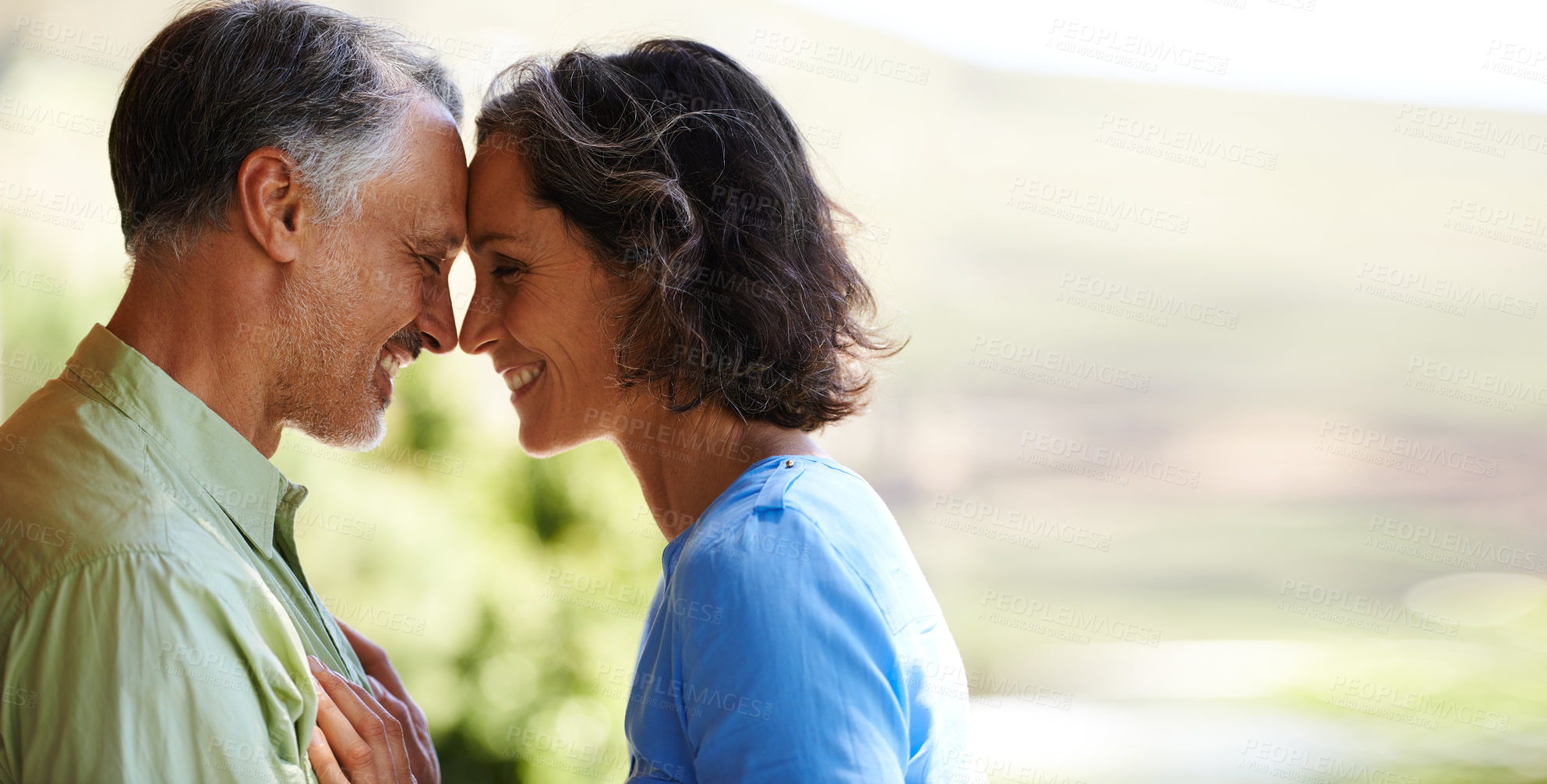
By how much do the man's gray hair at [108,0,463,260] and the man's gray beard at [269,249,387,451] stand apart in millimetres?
108

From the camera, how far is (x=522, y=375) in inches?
67.2

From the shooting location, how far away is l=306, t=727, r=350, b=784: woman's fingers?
4.20ft

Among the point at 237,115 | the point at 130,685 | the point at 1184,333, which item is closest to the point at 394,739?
the point at 130,685

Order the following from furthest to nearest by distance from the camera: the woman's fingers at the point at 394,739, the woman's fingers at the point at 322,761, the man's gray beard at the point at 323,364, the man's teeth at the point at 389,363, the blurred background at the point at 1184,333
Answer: the blurred background at the point at 1184,333 → the man's teeth at the point at 389,363 → the man's gray beard at the point at 323,364 → the woman's fingers at the point at 394,739 → the woman's fingers at the point at 322,761

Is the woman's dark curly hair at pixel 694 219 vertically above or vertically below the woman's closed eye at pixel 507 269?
above

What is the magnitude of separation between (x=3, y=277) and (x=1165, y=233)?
4.47 meters

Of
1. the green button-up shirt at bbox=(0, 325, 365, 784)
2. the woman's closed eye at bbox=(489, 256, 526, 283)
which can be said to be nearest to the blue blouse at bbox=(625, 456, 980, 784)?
the green button-up shirt at bbox=(0, 325, 365, 784)

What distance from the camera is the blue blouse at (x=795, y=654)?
1085 millimetres

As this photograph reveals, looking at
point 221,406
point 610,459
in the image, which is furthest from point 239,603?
point 610,459

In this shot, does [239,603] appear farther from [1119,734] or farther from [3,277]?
[1119,734]

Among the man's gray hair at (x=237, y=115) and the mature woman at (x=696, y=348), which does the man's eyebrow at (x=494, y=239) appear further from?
the man's gray hair at (x=237, y=115)

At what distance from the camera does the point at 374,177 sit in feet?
5.09

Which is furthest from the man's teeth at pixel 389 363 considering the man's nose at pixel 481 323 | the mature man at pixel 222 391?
the man's nose at pixel 481 323

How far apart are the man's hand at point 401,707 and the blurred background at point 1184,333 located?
2.01 metres
